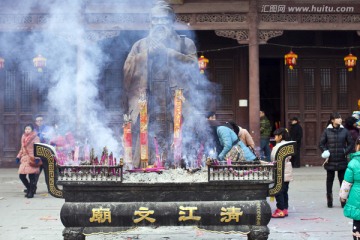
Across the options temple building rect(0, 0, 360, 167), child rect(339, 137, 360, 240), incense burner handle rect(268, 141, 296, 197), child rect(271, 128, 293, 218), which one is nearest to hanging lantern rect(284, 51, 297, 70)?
temple building rect(0, 0, 360, 167)

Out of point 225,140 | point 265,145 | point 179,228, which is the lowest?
point 179,228

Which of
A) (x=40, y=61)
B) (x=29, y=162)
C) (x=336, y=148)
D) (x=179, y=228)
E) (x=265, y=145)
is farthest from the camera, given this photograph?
(x=265, y=145)

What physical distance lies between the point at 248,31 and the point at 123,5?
10.3 feet

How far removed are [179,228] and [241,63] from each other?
28.6 ft

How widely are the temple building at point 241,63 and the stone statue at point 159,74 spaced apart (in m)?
6.84

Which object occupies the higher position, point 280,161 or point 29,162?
point 280,161

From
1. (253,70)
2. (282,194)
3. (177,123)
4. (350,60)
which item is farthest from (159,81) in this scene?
(350,60)

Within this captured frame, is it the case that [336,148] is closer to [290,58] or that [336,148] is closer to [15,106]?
[290,58]

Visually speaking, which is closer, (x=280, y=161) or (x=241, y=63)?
(x=280, y=161)

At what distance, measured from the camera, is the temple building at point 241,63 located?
13.5m

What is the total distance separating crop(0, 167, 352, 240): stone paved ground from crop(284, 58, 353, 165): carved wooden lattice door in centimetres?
385

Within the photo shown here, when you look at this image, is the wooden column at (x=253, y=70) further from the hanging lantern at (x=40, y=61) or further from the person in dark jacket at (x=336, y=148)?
the hanging lantern at (x=40, y=61)

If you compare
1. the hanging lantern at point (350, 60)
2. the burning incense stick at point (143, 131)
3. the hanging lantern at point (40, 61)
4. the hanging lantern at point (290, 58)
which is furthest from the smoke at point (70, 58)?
the burning incense stick at point (143, 131)

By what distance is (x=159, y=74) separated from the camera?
6.61 meters
